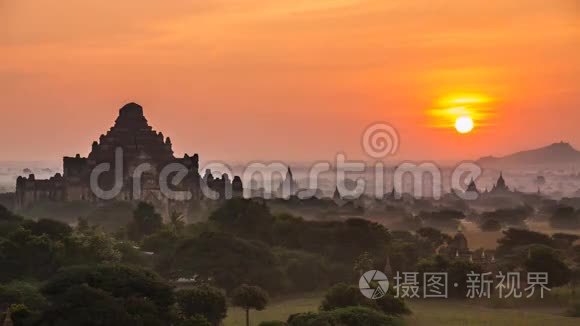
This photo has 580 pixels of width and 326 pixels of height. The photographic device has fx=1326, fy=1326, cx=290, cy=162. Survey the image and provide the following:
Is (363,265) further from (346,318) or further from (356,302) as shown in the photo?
(346,318)

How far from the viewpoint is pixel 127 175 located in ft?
406

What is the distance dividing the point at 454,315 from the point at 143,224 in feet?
115

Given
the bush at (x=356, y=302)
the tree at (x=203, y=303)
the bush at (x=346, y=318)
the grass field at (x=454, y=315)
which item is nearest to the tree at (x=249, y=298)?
the grass field at (x=454, y=315)

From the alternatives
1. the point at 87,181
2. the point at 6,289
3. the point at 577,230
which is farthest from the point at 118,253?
the point at 577,230

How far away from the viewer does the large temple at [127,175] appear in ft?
405

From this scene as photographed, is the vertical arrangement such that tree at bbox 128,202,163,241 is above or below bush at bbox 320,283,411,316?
above

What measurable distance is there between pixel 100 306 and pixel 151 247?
3270cm

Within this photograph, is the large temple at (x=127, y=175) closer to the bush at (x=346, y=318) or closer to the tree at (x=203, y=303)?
the tree at (x=203, y=303)

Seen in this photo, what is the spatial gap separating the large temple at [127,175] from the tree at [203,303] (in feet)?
232

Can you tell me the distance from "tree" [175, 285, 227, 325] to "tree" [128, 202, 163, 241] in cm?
3405

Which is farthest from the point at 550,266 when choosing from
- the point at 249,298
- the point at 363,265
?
the point at 249,298

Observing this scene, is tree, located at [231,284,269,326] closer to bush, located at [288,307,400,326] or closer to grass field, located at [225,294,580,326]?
grass field, located at [225,294,580,326]

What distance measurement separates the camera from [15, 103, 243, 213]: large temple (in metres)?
123

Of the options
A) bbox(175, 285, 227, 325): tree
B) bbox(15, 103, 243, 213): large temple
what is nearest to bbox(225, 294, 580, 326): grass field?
bbox(175, 285, 227, 325): tree
